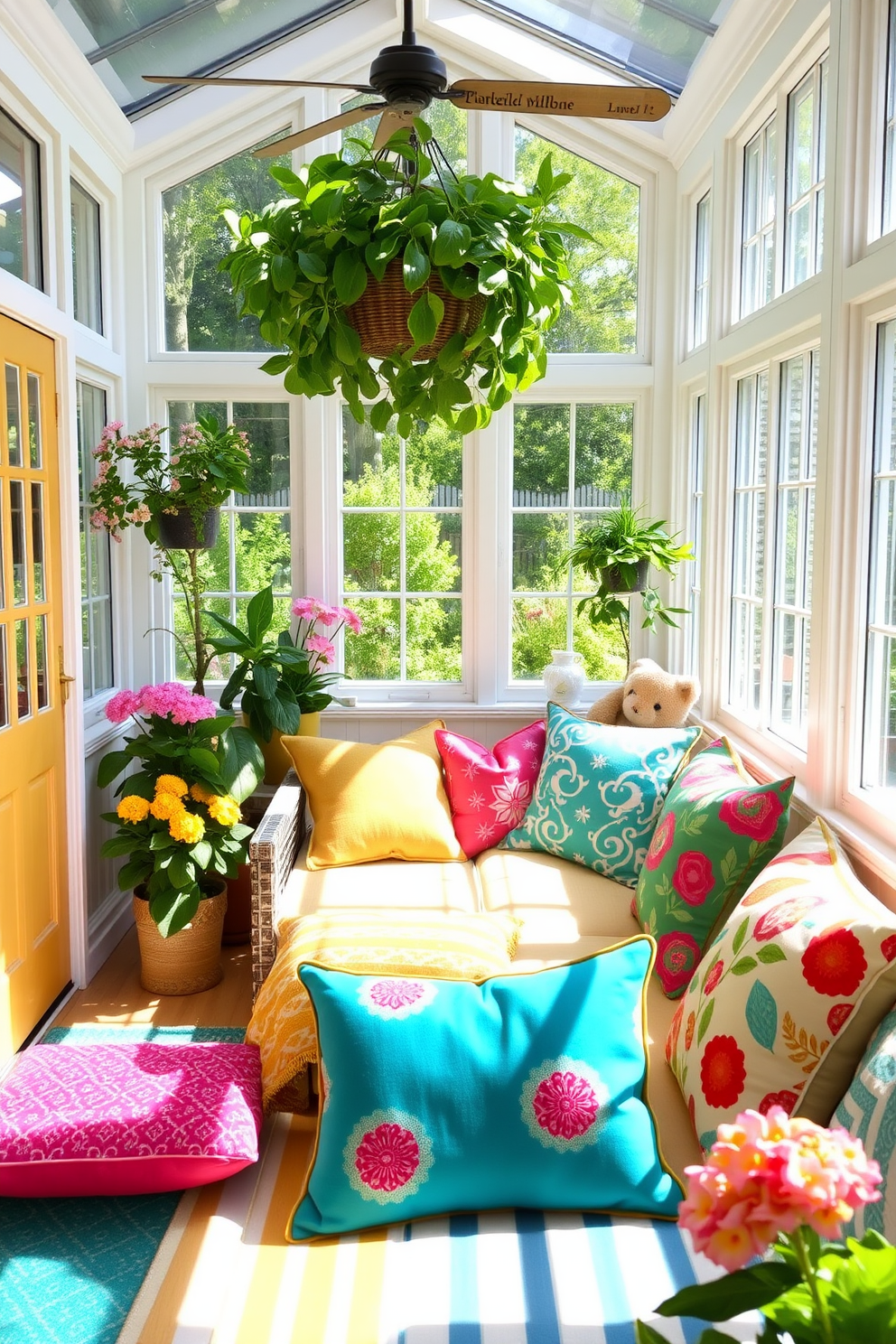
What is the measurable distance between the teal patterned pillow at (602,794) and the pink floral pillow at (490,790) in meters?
0.07

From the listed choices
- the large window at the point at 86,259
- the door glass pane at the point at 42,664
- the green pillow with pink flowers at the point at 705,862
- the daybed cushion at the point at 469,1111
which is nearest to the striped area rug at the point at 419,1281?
the daybed cushion at the point at 469,1111

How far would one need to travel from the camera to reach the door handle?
361cm

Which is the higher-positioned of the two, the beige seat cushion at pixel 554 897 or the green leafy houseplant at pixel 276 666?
the green leafy houseplant at pixel 276 666

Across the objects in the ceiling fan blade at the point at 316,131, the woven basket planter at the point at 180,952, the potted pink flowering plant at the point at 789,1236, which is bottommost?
the woven basket planter at the point at 180,952

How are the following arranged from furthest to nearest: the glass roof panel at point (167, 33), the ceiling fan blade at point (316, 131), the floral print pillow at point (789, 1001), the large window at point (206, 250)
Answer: the large window at point (206, 250) → the glass roof panel at point (167, 33) → the ceiling fan blade at point (316, 131) → the floral print pillow at point (789, 1001)

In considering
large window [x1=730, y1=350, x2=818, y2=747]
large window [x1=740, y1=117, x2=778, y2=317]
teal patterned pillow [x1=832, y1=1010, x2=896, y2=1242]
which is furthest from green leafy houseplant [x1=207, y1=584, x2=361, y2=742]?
teal patterned pillow [x1=832, y1=1010, x2=896, y2=1242]

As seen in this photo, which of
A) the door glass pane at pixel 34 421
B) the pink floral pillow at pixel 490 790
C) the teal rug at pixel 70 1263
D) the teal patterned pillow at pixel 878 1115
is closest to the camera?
the teal patterned pillow at pixel 878 1115

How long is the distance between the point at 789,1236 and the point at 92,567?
151 inches

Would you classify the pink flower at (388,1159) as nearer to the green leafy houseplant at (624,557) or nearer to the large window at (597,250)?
the green leafy houseplant at (624,557)

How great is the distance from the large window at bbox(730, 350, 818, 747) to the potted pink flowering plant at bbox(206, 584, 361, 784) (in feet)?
4.66

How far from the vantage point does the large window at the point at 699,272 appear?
166 inches

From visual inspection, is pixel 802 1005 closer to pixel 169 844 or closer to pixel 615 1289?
pixel 615 1289

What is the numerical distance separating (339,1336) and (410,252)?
1.51m

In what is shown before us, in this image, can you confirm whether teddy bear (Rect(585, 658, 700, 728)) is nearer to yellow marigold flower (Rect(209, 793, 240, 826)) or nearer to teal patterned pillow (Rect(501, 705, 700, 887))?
teal patterned pillow (Rect(501, 705, 700, 887))
